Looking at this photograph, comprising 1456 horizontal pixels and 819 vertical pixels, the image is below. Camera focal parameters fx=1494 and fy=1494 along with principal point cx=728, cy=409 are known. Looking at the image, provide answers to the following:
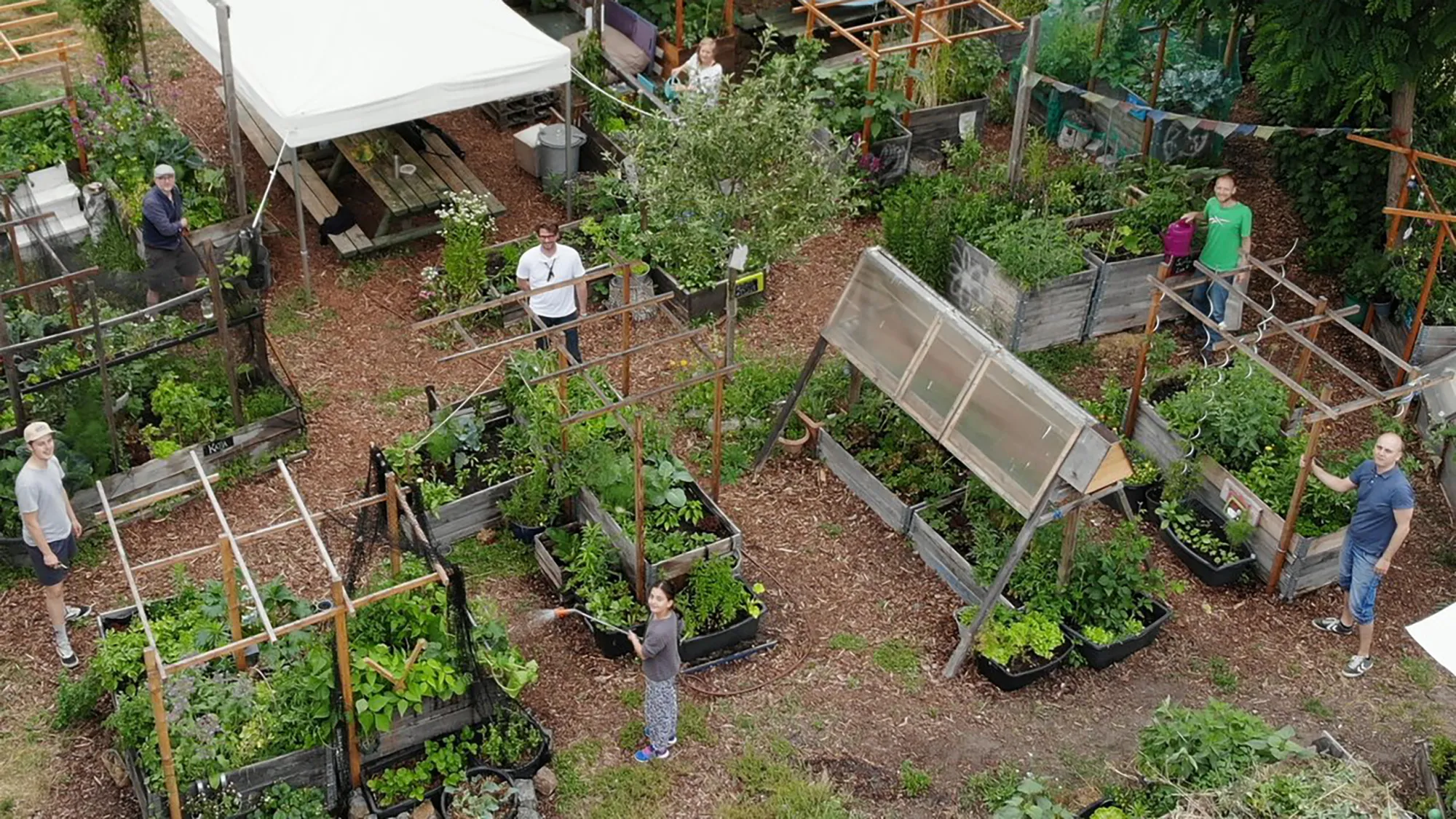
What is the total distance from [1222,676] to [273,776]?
5.80 metres

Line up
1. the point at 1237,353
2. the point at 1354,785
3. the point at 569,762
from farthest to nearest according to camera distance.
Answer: the point at 1237,353 < the point at 569,762 < the point at 1354,785

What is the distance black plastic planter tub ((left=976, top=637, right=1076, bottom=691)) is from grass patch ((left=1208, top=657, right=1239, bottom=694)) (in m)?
0.97

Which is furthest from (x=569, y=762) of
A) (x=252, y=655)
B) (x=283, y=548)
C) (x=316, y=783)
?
(x=283, y=548)

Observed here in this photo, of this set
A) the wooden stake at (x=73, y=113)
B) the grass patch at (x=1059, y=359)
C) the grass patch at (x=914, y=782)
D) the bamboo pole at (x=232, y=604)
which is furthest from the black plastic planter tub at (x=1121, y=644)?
the wooden stake at (x=73, y=113)

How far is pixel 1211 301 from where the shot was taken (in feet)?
39.0

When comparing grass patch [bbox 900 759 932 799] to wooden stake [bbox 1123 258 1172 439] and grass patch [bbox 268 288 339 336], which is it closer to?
wooden stake [bbox 1123 258 1172 439]

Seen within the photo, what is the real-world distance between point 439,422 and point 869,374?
117 inches

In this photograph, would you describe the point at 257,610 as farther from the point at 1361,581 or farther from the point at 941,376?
the point at 1361,581

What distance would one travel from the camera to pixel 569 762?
28.5ft

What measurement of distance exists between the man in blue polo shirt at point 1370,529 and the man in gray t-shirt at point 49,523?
7705 millimetres

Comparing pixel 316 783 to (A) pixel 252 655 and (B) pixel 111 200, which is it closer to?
(A) pixel 252 655

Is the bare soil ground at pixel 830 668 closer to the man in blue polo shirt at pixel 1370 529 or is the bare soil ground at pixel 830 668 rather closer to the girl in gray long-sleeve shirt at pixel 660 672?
the girl in gray long-sleeve shirt at pixel 660 672

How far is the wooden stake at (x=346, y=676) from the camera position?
7.56 m

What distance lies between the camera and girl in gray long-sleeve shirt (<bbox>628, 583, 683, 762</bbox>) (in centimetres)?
805
